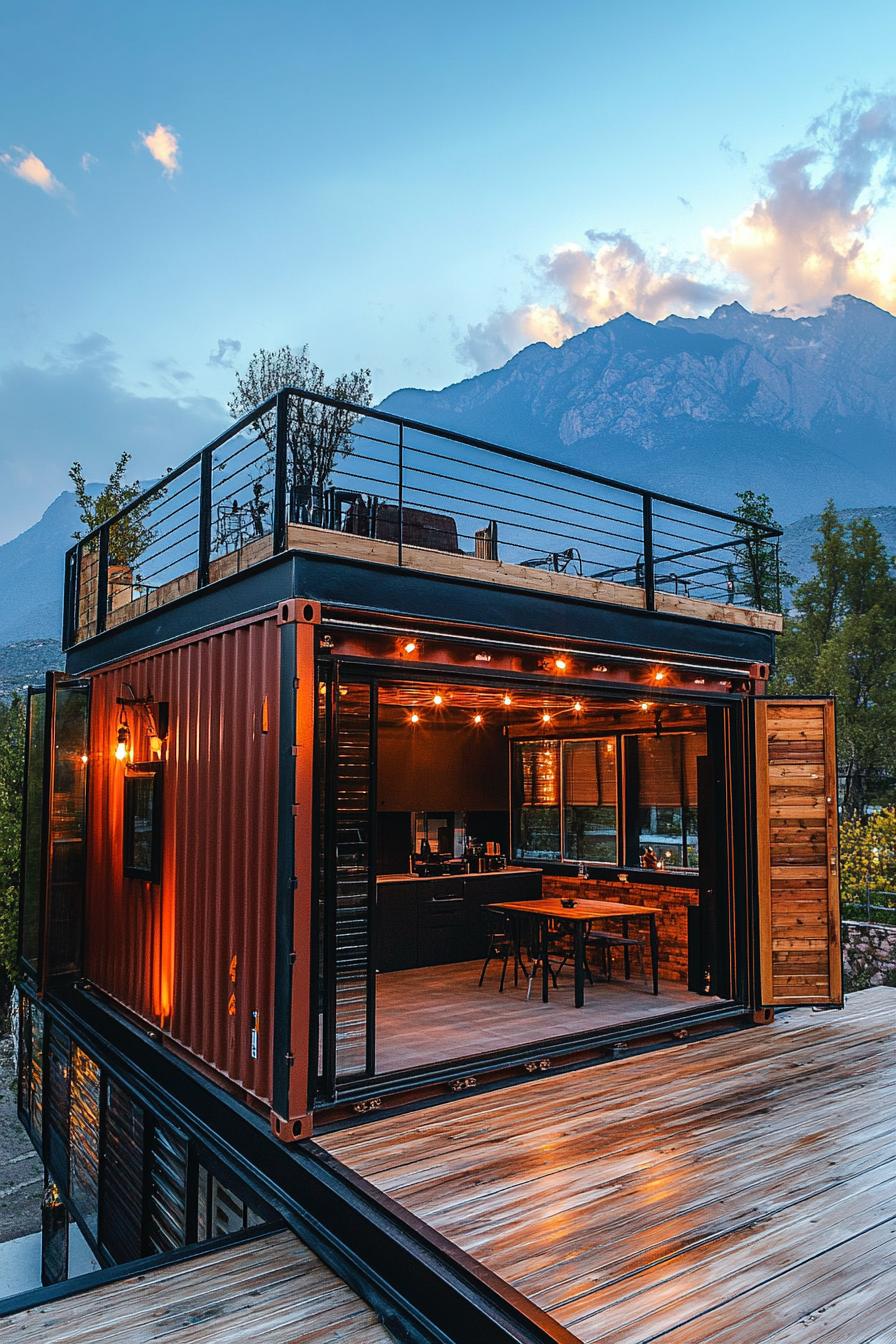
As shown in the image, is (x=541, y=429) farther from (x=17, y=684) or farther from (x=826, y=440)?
(x=17, y=684)

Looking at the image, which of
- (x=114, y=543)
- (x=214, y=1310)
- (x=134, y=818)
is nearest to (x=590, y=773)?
(x=134, y=818)

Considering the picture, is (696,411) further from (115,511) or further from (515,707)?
(515,707)

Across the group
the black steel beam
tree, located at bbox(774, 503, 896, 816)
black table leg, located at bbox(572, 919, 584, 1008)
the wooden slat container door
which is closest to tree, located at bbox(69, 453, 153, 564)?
black table leg, located at bbox(572, 919, 584, 1008)

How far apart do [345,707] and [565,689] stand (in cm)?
183

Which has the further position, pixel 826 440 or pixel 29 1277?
pixel 826 440

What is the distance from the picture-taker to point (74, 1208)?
7.18 meters

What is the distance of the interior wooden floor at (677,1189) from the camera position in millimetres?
2859

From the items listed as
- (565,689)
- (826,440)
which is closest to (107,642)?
(565,689)

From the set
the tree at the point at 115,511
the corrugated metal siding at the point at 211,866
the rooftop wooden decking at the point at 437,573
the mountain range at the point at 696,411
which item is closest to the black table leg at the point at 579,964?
the rooftop wooden decking at the point at 437,573

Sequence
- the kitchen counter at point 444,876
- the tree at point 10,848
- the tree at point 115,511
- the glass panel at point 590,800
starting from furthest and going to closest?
the tree at point 10,848, the tree at point 115,511, the glass panel at point 590,800, the kitchen counter at point 444,876

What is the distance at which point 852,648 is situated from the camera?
22.1 meters

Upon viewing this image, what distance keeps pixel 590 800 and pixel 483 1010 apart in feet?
10.7

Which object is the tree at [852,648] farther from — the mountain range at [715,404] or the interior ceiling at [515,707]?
the mountain range at [715,404]

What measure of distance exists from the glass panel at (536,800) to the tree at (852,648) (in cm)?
1276
